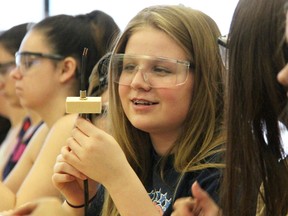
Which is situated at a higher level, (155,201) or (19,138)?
(155,201)

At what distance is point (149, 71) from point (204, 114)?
6.8 inches

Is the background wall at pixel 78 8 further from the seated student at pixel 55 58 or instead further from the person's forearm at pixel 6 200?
the person's forearm at pixel 6 200

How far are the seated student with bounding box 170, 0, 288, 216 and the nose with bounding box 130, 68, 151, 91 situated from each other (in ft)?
1.01

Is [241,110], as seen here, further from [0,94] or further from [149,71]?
[0,94]

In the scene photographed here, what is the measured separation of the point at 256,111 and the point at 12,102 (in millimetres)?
1684

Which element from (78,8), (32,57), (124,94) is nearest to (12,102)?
(32,57)

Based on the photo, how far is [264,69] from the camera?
117cm

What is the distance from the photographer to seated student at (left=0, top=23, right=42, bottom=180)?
101 inches

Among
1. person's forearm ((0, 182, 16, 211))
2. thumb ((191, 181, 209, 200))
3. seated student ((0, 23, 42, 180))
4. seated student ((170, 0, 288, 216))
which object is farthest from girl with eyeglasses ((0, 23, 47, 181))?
thumb ((191, 181, 209, 200))

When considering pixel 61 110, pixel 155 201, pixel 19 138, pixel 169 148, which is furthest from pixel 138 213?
pixel 19 138

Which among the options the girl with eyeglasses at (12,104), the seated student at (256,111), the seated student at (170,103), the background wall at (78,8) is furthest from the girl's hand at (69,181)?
the background wall at (78,8)

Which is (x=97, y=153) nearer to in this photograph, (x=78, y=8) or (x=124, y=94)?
→ (x=124, y=94)

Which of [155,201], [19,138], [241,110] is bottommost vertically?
[19,138]

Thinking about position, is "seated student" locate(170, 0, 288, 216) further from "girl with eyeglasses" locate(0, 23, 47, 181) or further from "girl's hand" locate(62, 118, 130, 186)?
"girl with eyeglasses" locate(0, 23, 47, 181)
